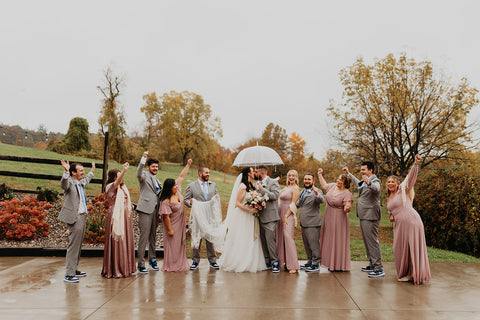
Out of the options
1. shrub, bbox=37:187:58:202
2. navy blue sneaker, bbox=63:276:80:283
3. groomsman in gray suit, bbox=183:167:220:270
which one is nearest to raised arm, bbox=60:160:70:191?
navy blue sneaker, bbox=63:276:80:283

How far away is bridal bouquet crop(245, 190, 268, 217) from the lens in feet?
23.3

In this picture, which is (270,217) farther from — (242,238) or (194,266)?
(194,266)

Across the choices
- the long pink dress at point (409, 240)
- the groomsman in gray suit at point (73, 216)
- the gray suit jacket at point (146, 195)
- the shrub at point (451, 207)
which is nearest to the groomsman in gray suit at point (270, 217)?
the gray suit jacket at point (146, 195)

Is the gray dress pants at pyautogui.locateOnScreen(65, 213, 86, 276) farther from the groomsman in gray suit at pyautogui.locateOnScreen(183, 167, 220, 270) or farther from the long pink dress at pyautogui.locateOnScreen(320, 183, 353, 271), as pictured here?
the long pink dress at pyautogui.locateOnScreen(320, 183, 353, 271)

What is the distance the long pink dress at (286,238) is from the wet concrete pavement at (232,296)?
0.28 metres

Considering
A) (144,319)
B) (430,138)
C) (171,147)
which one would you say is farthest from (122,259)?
(171,147)

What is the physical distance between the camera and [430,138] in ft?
49.6

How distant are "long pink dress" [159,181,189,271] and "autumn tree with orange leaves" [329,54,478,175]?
10.0m

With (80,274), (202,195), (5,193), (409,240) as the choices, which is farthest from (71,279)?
(5,193)

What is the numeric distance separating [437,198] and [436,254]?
2.65 m

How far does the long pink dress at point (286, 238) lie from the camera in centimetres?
711

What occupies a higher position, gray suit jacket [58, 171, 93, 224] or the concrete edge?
gray suit jacket [58, 171, 93, 224]

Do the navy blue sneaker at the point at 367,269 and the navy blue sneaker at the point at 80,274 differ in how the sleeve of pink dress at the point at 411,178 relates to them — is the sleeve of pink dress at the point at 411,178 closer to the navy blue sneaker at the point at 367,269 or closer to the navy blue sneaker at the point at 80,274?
the navy blue sneaker at the point at 367,269

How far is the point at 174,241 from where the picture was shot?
284 inches
